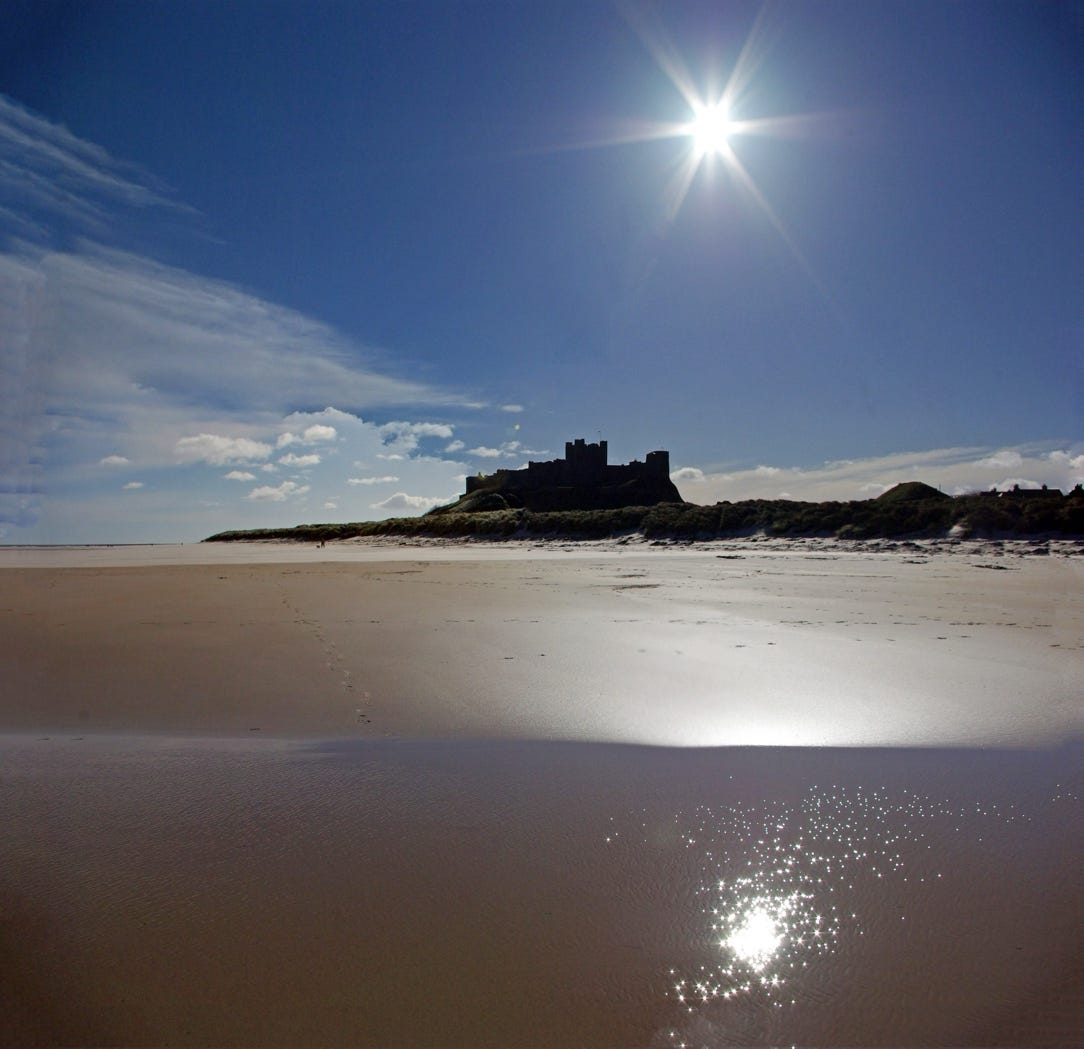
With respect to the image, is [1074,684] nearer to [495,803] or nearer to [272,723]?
[495,803]

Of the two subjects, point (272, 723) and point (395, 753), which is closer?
point (395, 753)

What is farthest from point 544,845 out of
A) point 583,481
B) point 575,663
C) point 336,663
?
point 583,481

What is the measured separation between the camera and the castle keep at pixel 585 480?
5222 cm

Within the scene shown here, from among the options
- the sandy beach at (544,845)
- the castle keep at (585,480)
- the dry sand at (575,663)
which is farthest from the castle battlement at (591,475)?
the sandy beach at (544,845)

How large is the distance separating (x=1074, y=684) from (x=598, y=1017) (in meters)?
4.62

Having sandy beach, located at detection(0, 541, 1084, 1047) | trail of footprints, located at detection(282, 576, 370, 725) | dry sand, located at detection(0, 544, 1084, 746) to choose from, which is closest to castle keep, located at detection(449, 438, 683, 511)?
dry sand, located at detection(0, 544, 1084, 746)

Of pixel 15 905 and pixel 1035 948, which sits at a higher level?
pixel 15 905

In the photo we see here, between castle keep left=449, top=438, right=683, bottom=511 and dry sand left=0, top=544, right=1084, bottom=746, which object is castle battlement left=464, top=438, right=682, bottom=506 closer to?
castle keep left=449, top=438, right=683, bottom=511

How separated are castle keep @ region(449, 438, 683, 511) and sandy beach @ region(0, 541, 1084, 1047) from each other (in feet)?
153

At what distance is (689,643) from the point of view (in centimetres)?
595

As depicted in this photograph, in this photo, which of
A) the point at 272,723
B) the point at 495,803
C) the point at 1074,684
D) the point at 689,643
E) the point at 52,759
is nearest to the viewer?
the point at 495,803

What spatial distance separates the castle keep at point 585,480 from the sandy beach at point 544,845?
153ft

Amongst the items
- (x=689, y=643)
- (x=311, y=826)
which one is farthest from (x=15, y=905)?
(x=689, y=643)

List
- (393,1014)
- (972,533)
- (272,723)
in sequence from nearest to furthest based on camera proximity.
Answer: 1. (393,1014)
2. (272,723)
3. (972,533)
